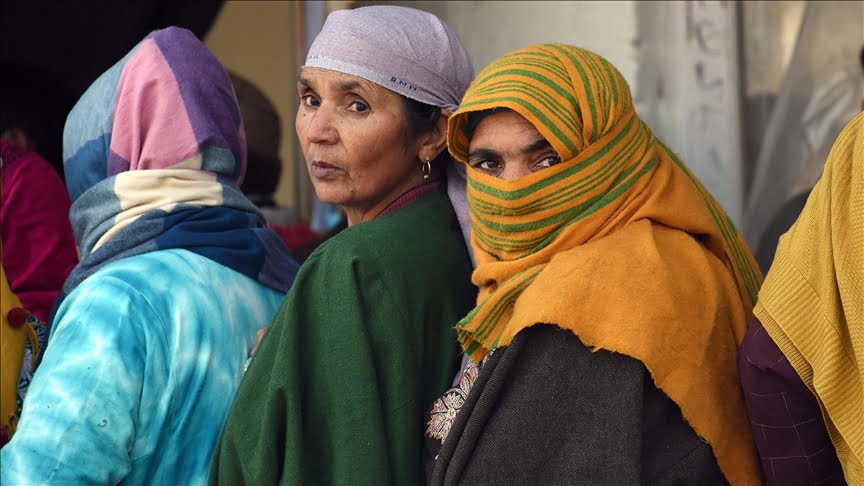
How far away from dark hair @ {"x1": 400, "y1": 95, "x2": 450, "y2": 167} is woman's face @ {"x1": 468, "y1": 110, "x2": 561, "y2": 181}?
1.11 ft

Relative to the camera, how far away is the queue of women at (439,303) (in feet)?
6.19

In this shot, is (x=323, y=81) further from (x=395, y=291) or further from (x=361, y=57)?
(x=395, y=291)

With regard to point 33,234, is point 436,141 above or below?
above

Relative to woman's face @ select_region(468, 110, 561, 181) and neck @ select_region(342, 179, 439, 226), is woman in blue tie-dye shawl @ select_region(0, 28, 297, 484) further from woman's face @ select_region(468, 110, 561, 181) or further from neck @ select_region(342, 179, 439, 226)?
woman's face @ select_region(468, 110, 561, 181)

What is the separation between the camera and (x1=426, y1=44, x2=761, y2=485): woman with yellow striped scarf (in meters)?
1.88

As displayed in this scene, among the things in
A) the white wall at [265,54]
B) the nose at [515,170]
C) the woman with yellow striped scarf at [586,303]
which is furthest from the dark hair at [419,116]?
the white wall at [265,54]

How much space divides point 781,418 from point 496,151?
0.70 meters

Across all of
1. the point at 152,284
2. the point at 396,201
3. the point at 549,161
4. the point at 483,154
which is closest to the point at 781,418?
the point at 549,161

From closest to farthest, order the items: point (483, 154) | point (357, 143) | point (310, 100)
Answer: point (483, 154)
point (357, 143)
point (310, 100)

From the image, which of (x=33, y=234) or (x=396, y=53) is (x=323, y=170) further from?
(x=33, y=234)

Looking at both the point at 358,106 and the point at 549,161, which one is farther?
the point at 358,106

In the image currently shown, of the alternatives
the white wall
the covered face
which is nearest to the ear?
the covered face

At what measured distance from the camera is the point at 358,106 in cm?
249

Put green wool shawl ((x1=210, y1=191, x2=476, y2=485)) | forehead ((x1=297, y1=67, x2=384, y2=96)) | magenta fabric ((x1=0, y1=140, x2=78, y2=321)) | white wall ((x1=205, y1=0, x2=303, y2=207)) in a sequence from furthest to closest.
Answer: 1. white wall ((x1=205, y1=0, x2=303, y2=207))
2. magenta fabric ((x1=0, y1=140, x2=78, y2=321))
3. forehead ((x1=297, y1=67, x2=384, y2=96))
4. green wool shawl ((x1=210, y1=191, x2=476, y2=485))
